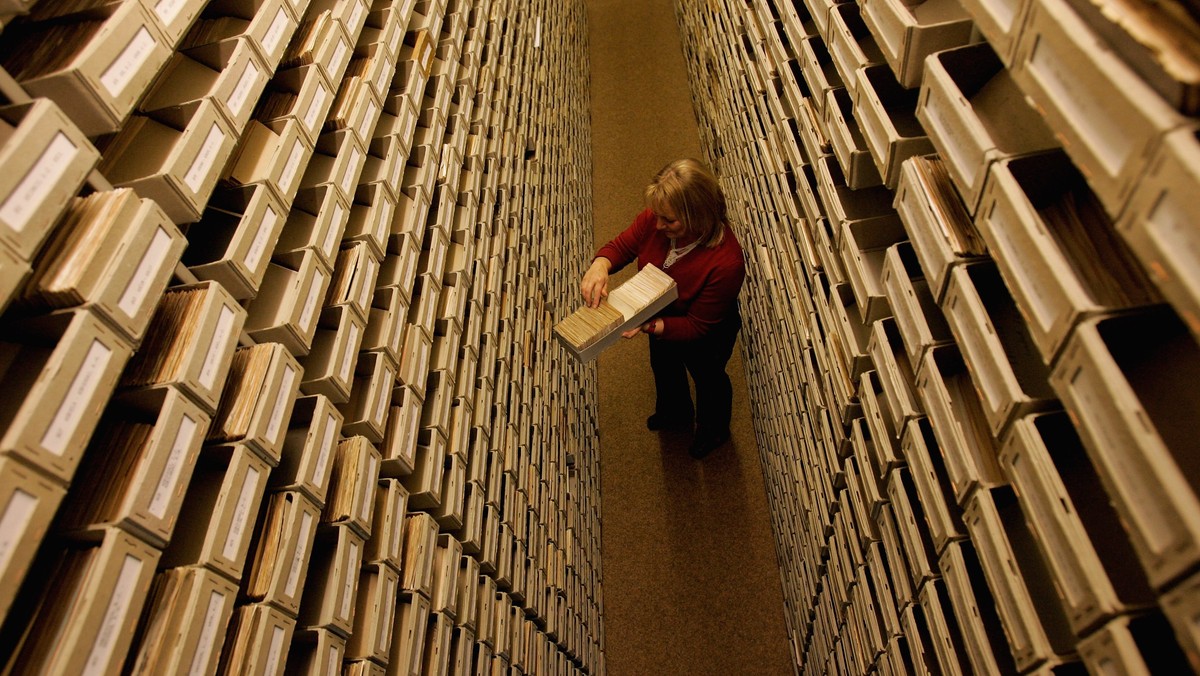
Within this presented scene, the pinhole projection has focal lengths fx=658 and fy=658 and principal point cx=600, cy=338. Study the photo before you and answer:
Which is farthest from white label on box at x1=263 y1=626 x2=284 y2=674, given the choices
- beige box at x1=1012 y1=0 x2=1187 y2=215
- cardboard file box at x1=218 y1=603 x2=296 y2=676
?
beige box at x1=1012 y1=0 x2=1187 y2=215

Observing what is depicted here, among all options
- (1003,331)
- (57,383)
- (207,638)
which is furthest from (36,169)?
(1003,331)

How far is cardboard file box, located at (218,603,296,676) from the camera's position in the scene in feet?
3.00

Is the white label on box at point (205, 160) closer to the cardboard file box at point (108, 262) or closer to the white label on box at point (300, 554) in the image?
the cardboard file box at point (108, 262)

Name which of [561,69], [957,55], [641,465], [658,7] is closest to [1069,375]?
[957,55]

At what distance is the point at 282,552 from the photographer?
1019mm

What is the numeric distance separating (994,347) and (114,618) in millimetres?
1145

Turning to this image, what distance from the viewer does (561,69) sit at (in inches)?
170

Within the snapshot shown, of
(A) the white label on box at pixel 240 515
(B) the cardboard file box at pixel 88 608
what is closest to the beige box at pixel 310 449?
(A) the white label on box at pixel 240 515

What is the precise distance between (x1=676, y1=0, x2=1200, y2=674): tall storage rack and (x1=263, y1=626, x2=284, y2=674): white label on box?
1052mm

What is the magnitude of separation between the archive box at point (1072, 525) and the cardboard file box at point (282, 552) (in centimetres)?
106

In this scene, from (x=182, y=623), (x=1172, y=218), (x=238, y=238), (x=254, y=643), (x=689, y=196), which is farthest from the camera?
(x=689, y=196)

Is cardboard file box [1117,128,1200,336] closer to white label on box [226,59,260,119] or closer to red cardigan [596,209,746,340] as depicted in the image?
white label on box [226,59,260,119]

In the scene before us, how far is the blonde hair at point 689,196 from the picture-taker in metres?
2.00

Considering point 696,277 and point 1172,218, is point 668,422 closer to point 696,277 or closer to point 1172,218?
point 696,277
